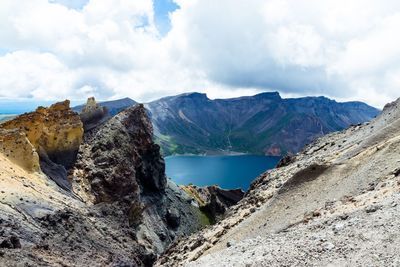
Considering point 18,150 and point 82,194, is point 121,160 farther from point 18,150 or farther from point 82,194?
point 18,150

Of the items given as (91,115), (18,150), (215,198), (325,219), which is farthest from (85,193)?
(215,198)

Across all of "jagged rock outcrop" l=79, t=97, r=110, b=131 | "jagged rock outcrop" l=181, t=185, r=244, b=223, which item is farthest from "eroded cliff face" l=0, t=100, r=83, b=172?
"jagged rock outcrop" l=181, t=185, r=244, b=223

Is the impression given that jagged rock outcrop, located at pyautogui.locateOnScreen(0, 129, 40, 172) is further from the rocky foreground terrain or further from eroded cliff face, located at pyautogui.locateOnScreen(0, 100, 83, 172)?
eroded cliff face, located at pyautogui.locateOnScreen(0, 100, 83, 172)

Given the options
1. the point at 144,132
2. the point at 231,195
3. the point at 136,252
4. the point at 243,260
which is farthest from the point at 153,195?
the point at 243,260

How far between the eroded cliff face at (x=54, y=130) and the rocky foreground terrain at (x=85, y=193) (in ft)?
0.46

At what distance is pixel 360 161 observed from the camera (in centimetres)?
3525


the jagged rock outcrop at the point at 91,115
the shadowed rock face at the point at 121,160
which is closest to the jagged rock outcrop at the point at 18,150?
the shadowed rock face at the point at 121,160

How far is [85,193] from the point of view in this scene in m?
64.7

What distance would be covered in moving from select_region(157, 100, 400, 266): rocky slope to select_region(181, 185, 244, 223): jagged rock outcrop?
6622 centimetres

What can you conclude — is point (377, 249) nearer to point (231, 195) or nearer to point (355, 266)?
point (355, 266)

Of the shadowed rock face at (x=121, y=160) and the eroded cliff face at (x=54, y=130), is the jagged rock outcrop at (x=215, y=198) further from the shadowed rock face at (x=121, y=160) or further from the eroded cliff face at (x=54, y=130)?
the eroded cliff face at (x=54, y=130)

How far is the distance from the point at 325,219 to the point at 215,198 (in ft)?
304

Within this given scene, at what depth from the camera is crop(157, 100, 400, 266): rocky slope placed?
18594mm

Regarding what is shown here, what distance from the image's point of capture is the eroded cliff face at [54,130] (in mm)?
57562
